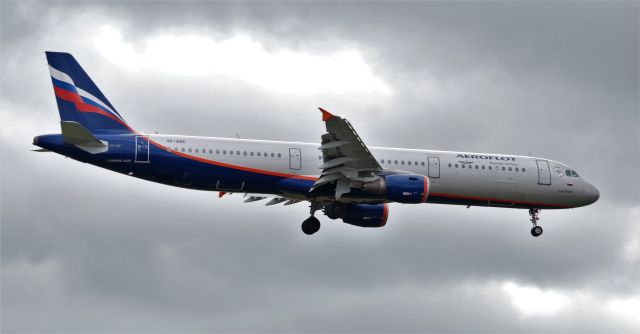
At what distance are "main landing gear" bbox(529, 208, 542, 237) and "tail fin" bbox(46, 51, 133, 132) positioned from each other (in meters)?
21.8

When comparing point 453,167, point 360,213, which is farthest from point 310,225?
point 453,167

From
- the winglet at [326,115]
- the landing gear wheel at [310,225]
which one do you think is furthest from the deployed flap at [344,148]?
the landing gear wheel at [310,225]

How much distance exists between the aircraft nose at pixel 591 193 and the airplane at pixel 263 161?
588cm

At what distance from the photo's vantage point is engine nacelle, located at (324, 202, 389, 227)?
184 ft

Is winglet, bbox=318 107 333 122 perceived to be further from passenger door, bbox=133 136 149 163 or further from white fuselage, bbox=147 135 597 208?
passenger door, bbox=133 136 149 163

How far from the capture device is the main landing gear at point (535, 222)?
2287 inches

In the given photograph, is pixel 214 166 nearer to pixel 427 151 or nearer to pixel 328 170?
pixel 328 170

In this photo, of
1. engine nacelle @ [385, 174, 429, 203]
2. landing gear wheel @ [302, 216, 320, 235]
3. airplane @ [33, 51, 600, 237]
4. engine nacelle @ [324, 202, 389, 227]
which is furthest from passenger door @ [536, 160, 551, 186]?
landing gear wheel @ [302, 216, 320, 235]

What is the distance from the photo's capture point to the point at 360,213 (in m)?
57.2

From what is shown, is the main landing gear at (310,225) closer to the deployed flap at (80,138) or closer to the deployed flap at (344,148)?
the deployed flap at (344,148)

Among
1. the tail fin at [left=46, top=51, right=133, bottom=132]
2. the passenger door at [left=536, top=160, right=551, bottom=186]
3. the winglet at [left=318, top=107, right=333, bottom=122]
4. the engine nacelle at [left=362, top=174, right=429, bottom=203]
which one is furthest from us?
the passenger door at [left=536, top=160, right=551, bottom=186]

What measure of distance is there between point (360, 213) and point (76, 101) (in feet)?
51.5

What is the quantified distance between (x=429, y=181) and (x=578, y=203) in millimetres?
9334

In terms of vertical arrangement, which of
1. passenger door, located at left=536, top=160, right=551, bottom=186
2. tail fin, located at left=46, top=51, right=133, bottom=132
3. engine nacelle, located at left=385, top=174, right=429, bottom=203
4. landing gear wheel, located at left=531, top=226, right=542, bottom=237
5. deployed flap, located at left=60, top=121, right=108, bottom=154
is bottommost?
landing gear wheel, located at left=531, top=226, right=542, bottom=237
